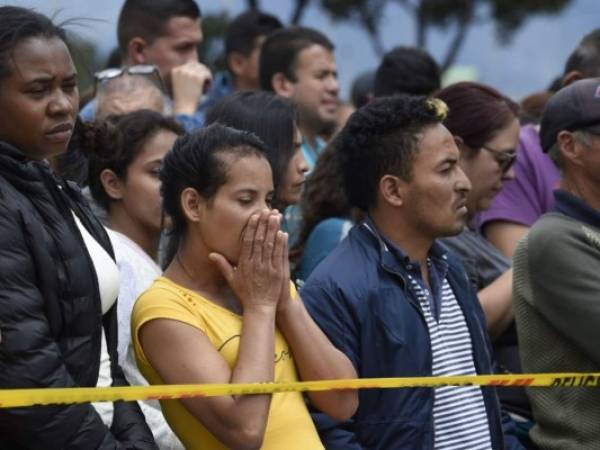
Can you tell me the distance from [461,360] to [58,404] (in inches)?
64.0

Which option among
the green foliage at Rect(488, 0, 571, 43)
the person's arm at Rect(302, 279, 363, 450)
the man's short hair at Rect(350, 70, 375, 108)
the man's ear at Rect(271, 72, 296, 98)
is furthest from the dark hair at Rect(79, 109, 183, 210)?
the green foliage at Rect(488, 0, 571, 43)

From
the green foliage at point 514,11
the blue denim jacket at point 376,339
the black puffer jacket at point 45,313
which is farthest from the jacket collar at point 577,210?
the green foliage at point 514,11

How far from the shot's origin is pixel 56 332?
12.1 feet

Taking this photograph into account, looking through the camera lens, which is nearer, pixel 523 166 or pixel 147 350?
pixel 147 350

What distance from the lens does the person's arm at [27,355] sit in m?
3.51

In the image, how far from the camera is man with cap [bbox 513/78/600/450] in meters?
4.51

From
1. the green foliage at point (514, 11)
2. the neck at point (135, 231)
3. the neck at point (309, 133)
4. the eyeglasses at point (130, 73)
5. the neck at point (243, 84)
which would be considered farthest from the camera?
the green foliage at point (514, 11)

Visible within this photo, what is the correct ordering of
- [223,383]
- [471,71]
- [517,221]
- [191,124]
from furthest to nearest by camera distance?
[471,71], [191,124], [517,221], [223,383]

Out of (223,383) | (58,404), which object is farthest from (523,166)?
(58,404)

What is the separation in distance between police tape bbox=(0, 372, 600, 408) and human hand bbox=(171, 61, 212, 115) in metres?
3.04

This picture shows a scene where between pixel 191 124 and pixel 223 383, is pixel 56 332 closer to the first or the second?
pixel 223 383

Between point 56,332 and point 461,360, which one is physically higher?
point 56,332

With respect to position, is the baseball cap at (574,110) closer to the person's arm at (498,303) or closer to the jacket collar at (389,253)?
the person's arm at (498,303)

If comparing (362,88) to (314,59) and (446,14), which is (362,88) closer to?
(314,59)
